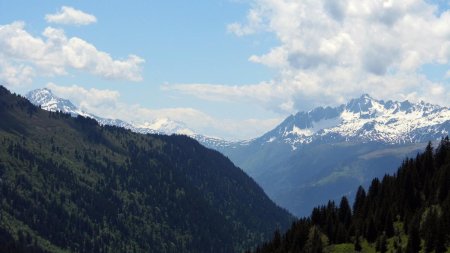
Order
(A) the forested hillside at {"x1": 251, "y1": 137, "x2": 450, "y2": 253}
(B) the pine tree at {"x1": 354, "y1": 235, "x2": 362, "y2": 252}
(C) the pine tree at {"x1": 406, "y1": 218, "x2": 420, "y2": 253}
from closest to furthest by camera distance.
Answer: (C) the pine tree at {"x1": 406, "y1": 218, "x2": 420, "y2": 253} → (A) the forested hillside at {"x1": 251, "y1": 137, "x2": 450, "y2": 253} → (B) the pine tree at {"x1": 354, "y1": 235, "x2": 362, "y2": 252}

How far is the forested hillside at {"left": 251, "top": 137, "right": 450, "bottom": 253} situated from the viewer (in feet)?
343

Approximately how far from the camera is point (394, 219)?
129 meters

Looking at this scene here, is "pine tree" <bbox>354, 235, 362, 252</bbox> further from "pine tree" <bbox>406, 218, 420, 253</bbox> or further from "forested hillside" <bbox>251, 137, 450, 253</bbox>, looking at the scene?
"pine tree" <bbox>406, 218, 420, 253</bbox>

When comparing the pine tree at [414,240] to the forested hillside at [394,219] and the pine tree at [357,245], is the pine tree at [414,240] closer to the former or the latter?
the forested hillside at [394,219]

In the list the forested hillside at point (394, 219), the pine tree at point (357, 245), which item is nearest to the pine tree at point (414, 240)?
the forested hillside at point (394, 219)

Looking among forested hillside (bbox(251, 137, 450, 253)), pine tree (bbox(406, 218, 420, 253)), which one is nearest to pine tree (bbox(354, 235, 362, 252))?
forested hillside (bbox(251, 137, 450, 253))

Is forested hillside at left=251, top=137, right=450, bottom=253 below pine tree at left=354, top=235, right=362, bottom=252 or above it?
above

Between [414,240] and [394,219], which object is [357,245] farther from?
[414,240]

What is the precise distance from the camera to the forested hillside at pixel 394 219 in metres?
105

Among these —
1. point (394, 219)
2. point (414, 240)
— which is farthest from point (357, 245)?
point (414, 240)

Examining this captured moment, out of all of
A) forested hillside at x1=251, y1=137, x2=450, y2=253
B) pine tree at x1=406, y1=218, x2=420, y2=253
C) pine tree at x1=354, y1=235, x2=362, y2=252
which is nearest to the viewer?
pine tree at x1=406, y1=218, x2=420, y2=253

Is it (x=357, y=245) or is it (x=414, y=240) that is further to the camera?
(x=357, y=245)

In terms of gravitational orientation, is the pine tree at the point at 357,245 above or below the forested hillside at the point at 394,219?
below

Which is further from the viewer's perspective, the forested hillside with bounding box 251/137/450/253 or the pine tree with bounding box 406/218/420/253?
the forested hillside with bounding box 251/137/450/253
